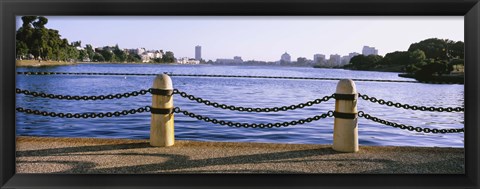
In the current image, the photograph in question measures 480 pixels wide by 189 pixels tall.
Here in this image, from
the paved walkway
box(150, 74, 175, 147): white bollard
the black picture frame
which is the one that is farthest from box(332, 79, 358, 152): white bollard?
box(150, 74, 175, 147): white bollard

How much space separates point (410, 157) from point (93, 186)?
3324 millimetres

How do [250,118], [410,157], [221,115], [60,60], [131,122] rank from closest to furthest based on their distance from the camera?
[410,157]
[131,122]
[250,118]
[221,115]
[60,60]

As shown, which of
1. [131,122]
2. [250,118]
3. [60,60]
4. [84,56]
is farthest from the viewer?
[84,56]

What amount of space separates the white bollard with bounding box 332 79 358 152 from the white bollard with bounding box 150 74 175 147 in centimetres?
196

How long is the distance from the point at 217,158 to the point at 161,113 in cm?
98

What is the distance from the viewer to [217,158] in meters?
4.33

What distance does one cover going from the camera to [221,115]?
12.4 meters

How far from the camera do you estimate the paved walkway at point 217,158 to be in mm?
3965
